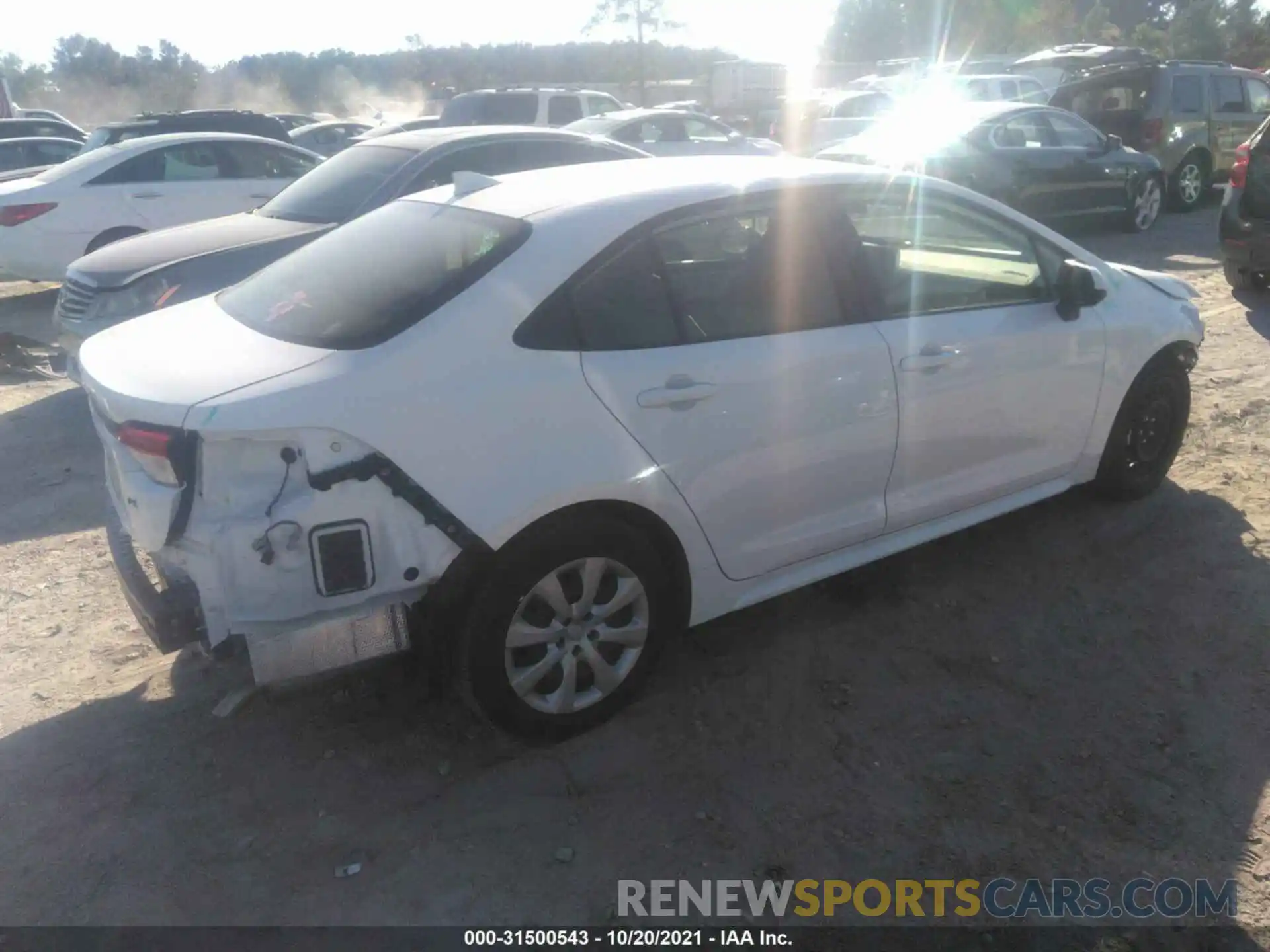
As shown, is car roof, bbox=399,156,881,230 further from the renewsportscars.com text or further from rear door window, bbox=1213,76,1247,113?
rear door window, bbox=1213,76,1247,113

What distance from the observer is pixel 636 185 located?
3592 millimetres

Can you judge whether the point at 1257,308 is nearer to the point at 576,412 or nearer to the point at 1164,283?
the point at 1164,283

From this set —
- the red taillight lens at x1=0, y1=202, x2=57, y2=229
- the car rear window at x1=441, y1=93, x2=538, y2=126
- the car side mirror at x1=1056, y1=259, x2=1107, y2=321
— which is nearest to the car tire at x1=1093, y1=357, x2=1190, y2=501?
the car side mirror at x1=1056, y1=259, x2=1107, y2=321

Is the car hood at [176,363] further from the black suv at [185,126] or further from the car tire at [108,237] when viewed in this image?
the black suv at [185,126]

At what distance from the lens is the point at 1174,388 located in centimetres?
488

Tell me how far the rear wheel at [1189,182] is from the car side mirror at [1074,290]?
11464 mm

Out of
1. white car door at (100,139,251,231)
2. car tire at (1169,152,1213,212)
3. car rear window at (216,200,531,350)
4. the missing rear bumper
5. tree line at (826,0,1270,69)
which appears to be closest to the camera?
the missing rear bumper

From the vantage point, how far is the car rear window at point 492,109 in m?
15.0

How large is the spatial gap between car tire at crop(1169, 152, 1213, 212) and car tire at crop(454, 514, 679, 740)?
1342cm

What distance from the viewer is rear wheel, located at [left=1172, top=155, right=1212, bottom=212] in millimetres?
14070

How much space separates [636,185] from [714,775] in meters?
1.94

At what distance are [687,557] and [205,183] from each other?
831cm

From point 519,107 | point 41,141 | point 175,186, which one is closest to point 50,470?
point 175,186

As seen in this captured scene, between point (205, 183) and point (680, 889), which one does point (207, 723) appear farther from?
point (205, 183)
